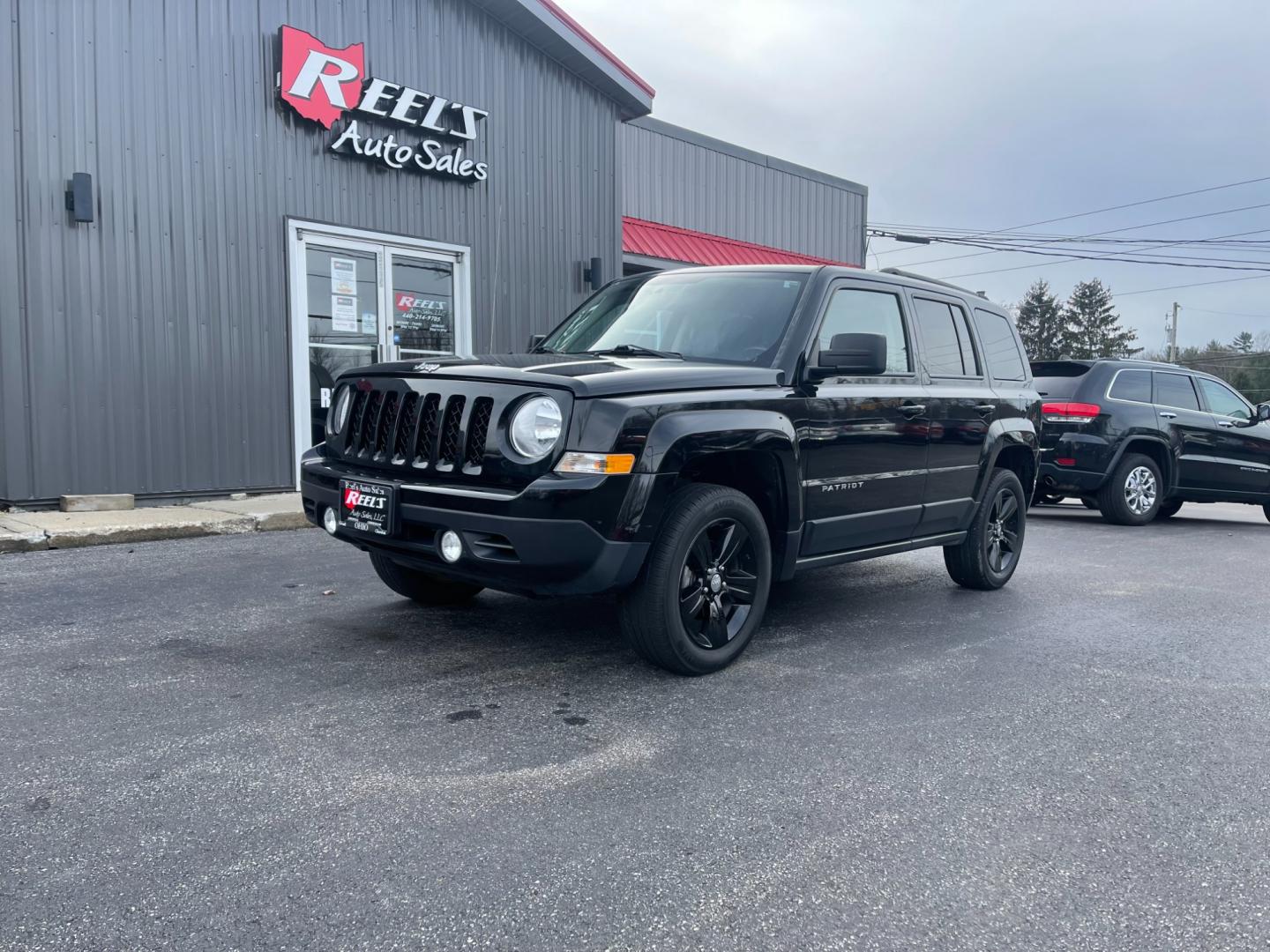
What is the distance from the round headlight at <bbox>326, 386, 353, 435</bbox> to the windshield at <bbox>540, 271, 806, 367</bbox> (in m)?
1.11

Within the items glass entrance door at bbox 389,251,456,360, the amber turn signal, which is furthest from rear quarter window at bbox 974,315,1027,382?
glass entrance door at bbox 389,251,456,360

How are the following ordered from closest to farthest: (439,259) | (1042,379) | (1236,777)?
1. (1236,777)
2. (1042,379)
3. (439,259)

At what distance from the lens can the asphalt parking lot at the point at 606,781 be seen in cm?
226

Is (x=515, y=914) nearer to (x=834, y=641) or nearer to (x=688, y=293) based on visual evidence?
(x=834, y=641)

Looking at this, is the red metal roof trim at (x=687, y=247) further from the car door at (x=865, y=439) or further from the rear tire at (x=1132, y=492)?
the car door at (x=865, y=439)

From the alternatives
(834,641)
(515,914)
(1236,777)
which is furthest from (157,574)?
(1236,777)

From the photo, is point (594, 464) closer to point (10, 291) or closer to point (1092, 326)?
point (10, 291)

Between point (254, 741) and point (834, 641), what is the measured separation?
270cm

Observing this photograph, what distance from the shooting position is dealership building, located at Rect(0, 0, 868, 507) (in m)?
7.92

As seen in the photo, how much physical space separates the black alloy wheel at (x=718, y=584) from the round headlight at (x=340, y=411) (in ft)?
5.67

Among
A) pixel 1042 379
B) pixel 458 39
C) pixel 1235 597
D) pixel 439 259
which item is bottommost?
pixel 1235 597

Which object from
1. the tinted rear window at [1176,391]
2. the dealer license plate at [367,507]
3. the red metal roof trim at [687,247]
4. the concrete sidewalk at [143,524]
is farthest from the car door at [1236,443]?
the dealer license plate at [367,507]

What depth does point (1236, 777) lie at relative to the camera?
10.4 feet

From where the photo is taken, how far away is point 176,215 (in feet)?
28.4
